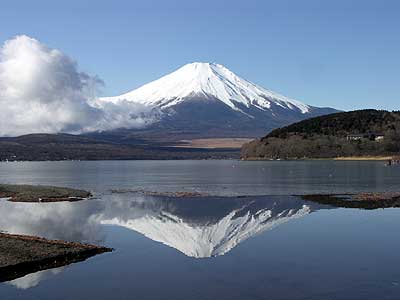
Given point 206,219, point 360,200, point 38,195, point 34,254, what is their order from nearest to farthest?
point 34,254 < point 206,219 < point 360,200 < point 38,195

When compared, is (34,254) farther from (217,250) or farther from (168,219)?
(168,219)

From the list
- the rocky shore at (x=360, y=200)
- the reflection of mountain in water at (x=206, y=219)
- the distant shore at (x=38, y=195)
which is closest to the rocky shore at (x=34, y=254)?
the reflection of mountain in water at (x=206, y=219)

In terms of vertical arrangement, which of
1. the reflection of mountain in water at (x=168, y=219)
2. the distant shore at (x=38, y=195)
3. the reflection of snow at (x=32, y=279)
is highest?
the distant shore at (x=38, y=195)

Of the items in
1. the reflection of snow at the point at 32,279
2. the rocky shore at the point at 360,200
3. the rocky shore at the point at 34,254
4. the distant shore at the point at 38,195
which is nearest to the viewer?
the reflection of snow at the point at 32,279

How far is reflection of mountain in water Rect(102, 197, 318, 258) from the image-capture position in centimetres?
2779

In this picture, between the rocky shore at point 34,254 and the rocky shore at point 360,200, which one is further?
the rocky shore at point 360,200

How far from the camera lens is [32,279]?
19578 millimetres

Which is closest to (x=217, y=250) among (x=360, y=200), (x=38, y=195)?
(x=360, y=200)

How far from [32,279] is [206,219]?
700 inches

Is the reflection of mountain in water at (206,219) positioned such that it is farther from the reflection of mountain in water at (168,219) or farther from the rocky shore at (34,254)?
the rocky shore at (34,254)

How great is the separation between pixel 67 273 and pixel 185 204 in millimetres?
25422

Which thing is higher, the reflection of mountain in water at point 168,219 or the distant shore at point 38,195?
the distant shore at point 38,195

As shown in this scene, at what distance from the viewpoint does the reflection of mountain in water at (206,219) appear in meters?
27.8

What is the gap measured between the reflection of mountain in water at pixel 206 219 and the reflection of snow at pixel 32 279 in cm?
669
